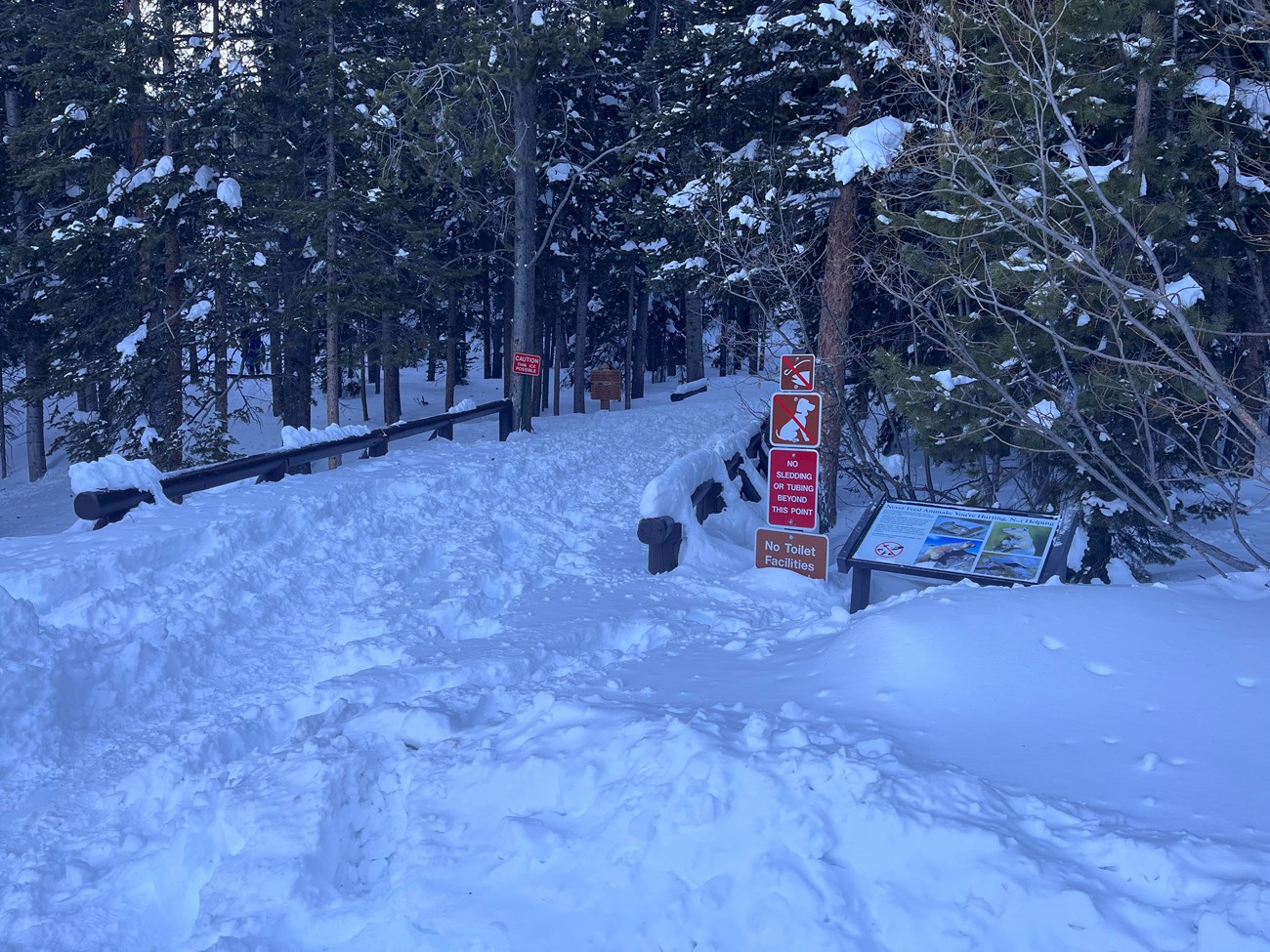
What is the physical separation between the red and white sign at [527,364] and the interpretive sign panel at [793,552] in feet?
28.8

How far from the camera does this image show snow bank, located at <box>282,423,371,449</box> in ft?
33.2

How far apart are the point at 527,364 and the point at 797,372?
874cm

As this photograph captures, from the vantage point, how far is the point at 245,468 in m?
8.79

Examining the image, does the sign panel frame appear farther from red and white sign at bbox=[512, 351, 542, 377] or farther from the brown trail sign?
the brown trail sign

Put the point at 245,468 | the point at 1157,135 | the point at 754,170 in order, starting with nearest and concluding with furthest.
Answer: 1. the point at 245,468
2. the point at 1157,135
3. the point at 754,170

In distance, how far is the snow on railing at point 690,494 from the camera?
809 cm

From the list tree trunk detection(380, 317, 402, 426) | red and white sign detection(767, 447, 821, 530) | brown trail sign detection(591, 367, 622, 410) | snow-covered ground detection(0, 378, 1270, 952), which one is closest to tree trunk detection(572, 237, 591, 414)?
brown trail sign detection(591, 367, 622, 410)

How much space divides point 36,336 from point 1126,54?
20.4m

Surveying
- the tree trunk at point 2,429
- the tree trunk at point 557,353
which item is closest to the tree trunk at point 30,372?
the tree trunk at point 2,429

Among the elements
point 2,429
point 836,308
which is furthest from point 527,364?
point 2,429

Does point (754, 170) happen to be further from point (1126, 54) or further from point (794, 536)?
point (794, 536)

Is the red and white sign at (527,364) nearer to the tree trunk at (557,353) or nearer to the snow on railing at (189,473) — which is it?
the snow on railing at (189,473)

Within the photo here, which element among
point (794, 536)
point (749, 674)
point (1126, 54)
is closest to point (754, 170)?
point (1126, 54)

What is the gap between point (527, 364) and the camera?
53.7 ft
